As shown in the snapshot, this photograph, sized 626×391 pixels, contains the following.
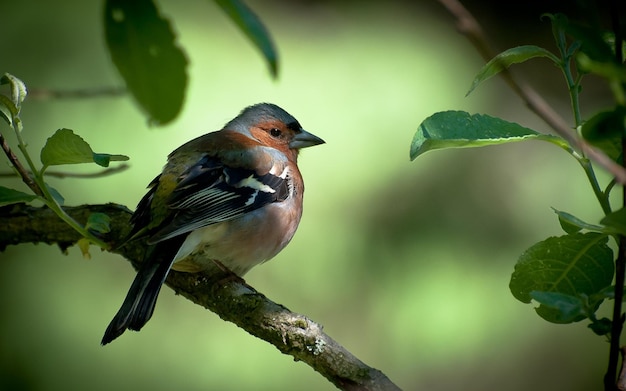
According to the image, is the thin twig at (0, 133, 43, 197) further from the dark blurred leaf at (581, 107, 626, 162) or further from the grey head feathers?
the grey head feathers

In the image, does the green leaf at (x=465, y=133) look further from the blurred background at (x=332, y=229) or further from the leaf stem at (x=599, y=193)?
the blurred background at (x=332, y=229)

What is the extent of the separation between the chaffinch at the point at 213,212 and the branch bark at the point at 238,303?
4.1 inches

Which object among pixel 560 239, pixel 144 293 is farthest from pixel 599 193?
pixel 144 293

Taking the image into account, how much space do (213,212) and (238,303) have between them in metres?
0.54

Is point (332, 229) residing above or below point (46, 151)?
below

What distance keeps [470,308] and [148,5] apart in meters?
3.30

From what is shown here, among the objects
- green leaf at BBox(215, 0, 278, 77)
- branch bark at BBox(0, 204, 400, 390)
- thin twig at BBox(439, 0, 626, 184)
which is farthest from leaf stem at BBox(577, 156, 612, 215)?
branch bark at BBox(0, 204, 400, 390)

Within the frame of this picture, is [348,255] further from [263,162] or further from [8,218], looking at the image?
[8,218]

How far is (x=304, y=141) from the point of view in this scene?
12.4 feet

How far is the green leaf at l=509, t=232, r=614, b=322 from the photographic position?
54.1 inches

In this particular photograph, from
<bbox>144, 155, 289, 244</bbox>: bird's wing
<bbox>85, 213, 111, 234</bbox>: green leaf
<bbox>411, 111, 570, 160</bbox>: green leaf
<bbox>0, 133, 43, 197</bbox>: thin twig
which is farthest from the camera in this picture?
<bbox>144, 155, 289, 244</bbox>: bird's wing

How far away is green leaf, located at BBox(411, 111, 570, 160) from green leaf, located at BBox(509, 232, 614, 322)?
17 centimetres

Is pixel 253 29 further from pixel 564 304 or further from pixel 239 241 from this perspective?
pixel 239 241

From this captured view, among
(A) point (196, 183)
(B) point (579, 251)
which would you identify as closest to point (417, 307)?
(A) point (196, 183)
